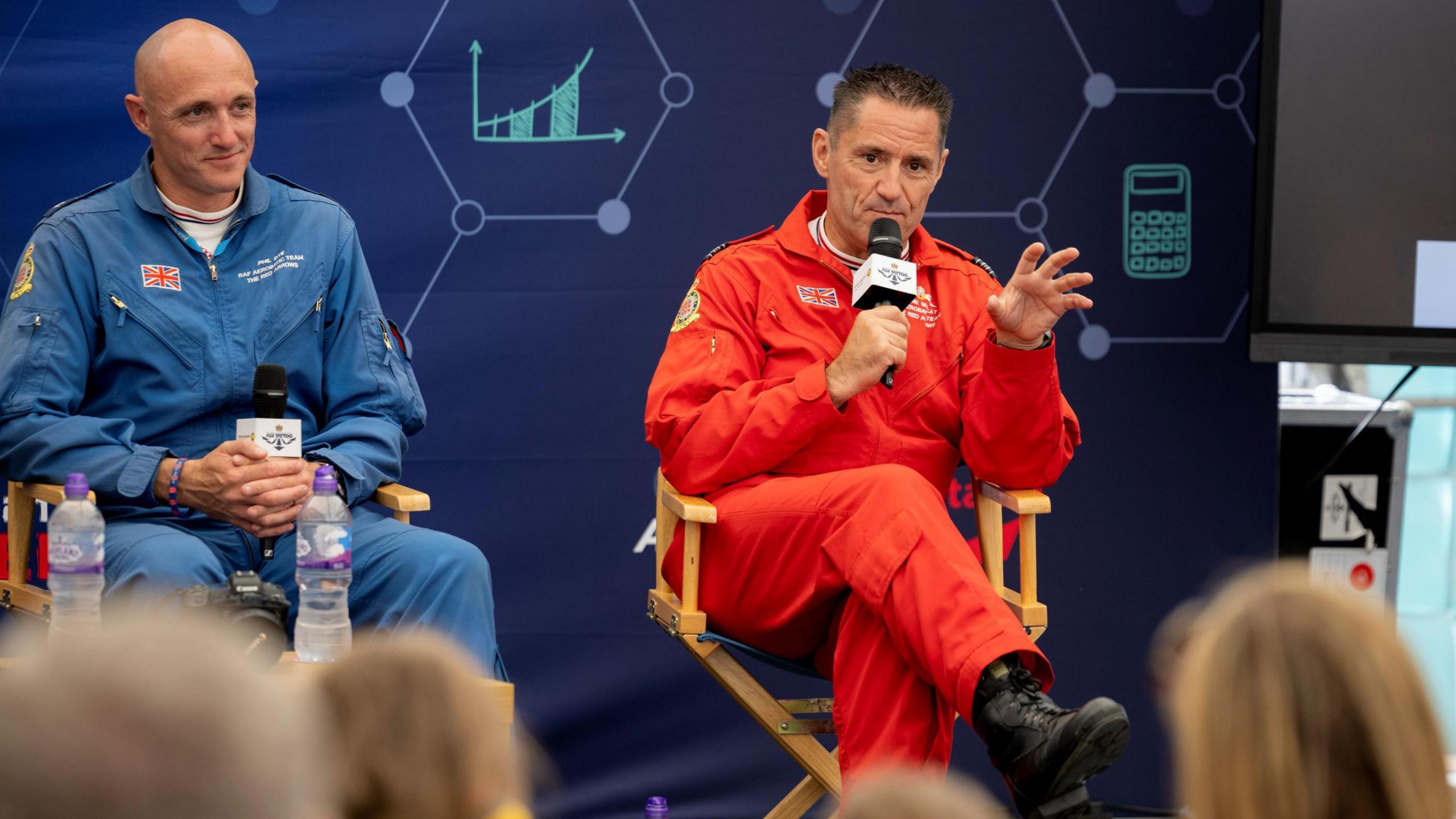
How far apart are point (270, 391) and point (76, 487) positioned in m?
0.34

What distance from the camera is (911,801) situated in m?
0.83

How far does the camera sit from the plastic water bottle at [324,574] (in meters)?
2.33

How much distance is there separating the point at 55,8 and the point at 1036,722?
268cm

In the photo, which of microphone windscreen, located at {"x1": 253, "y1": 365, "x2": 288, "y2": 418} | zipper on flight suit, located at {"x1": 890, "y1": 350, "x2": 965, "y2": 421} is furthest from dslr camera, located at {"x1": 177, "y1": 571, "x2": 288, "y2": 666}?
zipper on flight suit, located at {"x1": 890, "y1": 350, "x2": 965, "y2": 421}

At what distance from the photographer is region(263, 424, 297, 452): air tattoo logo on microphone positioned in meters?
2.48

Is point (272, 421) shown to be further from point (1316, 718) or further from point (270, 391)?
point (1316, 718)

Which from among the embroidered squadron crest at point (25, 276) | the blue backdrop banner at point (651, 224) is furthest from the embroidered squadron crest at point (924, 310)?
the embroidered squadron crest at point (25, 276)

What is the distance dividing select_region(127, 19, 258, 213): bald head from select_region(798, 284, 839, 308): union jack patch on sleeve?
3.62 feet

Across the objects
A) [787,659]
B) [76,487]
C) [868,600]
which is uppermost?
[76,487]

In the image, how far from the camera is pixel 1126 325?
11.8 ft

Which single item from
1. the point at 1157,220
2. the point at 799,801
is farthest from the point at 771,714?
the point at 1157,220

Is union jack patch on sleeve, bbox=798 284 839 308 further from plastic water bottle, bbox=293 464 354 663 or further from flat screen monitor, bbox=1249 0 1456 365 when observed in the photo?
flat screen monitor, bbox=1249 0 1456 365

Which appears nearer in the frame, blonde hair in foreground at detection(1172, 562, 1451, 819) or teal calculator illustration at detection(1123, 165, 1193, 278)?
blonde hair in foreground at detection(1172, 562, 1451, 819)

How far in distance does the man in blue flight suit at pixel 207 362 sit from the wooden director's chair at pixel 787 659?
0.36 metres
